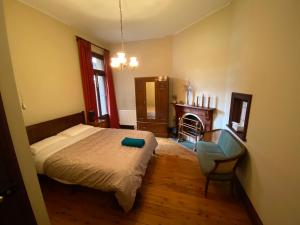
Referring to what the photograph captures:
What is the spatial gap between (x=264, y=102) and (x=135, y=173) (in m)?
1.88

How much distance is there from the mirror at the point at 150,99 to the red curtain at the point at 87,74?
5.41 ft

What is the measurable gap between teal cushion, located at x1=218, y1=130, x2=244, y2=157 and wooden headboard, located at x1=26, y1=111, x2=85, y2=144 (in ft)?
11.2

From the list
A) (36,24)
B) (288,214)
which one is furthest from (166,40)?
(288,214)

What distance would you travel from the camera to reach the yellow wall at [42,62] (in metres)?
2.25

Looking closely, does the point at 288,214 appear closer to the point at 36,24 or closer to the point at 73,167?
the point at 73,167

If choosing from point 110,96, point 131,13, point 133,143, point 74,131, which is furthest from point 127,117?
point 131,13

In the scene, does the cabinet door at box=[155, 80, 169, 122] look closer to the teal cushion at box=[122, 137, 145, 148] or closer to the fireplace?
the fireplace

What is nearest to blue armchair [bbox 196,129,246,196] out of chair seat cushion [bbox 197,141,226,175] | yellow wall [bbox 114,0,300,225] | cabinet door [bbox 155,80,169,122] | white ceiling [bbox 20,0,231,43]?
chair seat cushion [bbox 197,141,226,175]

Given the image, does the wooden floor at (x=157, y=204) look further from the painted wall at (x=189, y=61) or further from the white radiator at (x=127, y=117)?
the white radiator at (x=127, y=117)

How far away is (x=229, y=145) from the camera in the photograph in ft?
7.77

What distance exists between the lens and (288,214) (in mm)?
1188

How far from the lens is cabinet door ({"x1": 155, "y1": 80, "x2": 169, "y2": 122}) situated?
13.5 feet

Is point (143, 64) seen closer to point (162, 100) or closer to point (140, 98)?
point (140, 98)

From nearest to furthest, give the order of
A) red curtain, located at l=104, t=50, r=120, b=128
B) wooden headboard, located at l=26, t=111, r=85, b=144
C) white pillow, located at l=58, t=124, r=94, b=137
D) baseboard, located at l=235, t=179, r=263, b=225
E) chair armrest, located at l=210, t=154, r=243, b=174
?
baseboard, located at l=235, t=179, r=263, b=225 < chair armrest, located at l=210, t=154, r=243, b=174 < wooden headboard, located at l=26, t=111, r=85, b=144 < white pillow, located at l=58, t=124, r=94, b=137 < red curtain, located at l=104, t=50, r=120, b=128
